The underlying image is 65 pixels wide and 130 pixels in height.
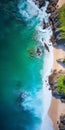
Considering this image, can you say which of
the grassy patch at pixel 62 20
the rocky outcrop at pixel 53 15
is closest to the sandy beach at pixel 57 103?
the rocky outcrop at pixel 53 15

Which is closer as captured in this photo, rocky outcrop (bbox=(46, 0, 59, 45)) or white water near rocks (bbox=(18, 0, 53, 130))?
rocky outcrop (bbox=(46, 0, 59, 45))

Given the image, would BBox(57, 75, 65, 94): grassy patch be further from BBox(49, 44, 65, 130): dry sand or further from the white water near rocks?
the white water near rocks

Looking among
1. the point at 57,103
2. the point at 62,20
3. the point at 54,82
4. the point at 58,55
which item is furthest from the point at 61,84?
the point at 62,20

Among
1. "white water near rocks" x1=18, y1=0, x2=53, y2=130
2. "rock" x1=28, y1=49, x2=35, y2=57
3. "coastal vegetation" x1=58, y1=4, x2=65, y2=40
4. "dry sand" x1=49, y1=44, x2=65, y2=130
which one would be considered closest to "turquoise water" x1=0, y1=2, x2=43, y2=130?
"rock" x1=28, y1=49, x2=35, y2=57

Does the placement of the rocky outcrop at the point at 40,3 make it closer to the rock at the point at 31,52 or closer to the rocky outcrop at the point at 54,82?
the rock at the point at 31,52

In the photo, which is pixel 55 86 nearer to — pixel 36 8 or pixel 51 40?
pixel 51 40

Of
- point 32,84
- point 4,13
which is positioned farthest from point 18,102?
point 4,13

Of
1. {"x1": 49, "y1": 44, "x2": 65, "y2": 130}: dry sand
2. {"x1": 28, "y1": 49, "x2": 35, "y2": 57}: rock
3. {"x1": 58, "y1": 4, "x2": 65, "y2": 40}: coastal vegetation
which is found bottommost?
{"x1": 49, "y1": 44, "x2": 65, "y2": 130}: dry sand

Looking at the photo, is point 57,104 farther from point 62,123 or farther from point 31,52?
point 31,52
